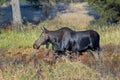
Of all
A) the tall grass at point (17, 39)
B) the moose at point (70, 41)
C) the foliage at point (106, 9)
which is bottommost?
the foliage at point (106, 9)

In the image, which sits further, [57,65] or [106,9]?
[106,9]

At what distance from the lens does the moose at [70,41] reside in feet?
41.5

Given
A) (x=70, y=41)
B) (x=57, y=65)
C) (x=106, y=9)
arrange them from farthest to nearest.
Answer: (x=106, y=9) → (x=70, y=41) → (x=57, y=65)

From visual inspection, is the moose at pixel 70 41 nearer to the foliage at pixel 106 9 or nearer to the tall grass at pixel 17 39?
the tall grass at pixel 17 39

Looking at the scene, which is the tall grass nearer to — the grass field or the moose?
the grass field

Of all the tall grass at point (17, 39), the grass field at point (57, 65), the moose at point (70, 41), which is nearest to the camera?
the grass field at point (57, 65)

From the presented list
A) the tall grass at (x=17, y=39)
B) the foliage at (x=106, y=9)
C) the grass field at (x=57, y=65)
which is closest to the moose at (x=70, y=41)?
the grass field at (x=57, y=65)

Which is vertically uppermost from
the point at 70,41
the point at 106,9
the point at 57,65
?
the point at 57,65

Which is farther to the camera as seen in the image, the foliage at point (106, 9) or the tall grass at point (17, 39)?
the foliage at point (106, 9)

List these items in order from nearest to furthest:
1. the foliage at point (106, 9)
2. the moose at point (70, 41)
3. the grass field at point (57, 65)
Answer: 1. the grass field at point (57, 65)
2. the moose at point (70, 41)
3. the foliage at point (106, 9)

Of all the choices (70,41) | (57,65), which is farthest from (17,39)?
(57,65)

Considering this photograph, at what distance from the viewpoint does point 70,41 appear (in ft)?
41.6

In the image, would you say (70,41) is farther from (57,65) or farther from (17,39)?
(17,39)

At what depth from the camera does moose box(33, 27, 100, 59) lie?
12.6 metres
